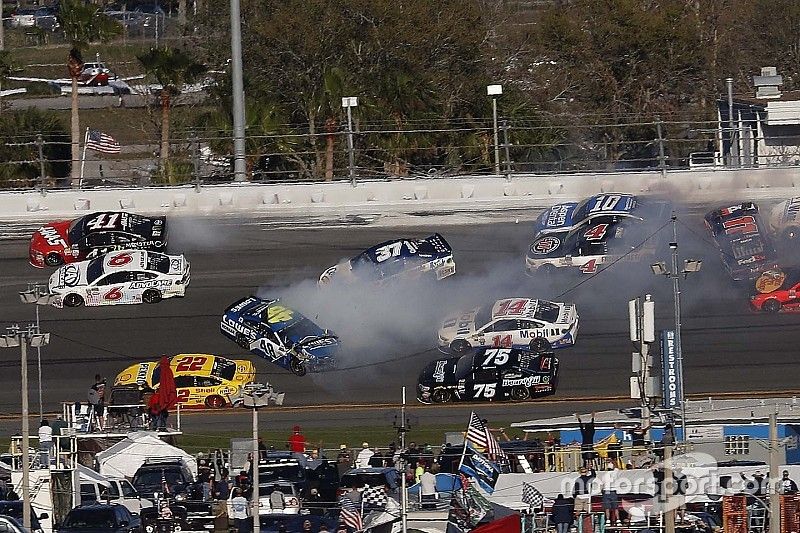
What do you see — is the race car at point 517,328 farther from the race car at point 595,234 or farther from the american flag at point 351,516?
the american flag at point 351,516

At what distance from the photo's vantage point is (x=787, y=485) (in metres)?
23.8

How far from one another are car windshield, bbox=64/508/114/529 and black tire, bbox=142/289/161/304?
12444mm

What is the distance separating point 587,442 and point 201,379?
780 centimetres

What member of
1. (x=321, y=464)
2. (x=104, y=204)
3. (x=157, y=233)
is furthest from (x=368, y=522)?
(x=104, y=204)

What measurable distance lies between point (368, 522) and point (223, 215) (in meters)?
16.0

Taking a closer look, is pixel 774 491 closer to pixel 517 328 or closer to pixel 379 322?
pixel 517 328

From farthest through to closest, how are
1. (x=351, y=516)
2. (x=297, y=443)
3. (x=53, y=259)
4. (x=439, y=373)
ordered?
(x=53, y=259), (x=439, y=373), (x=297, y=443), (x=351, y=516)

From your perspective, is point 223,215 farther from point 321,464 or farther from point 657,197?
point 321,464

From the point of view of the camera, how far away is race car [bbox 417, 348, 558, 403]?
3014 cm

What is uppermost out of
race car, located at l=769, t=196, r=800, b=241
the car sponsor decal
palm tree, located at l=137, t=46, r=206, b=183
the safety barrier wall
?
palm tree, located at l=137, t=46, r=206, b=183

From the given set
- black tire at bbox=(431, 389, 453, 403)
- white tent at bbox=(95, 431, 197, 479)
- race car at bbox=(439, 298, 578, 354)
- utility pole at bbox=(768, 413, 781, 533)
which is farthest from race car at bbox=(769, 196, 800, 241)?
white tent at bbox=(95, 431, 197, 479)

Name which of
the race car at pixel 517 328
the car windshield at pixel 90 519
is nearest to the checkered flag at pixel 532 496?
the car windshield at pixel 90 519

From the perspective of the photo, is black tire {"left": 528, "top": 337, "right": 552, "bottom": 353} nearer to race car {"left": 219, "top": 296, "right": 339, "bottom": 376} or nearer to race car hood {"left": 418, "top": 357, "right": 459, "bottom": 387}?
race car hood {"left": 418, "top": 357, "right": 459, "bottom": 387}

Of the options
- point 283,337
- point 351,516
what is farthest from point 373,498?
point 283,337
